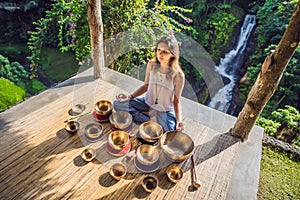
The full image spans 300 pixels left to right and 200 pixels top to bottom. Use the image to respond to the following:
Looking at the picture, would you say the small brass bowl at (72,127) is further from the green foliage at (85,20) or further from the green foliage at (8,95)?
the green foliage at (85,20)

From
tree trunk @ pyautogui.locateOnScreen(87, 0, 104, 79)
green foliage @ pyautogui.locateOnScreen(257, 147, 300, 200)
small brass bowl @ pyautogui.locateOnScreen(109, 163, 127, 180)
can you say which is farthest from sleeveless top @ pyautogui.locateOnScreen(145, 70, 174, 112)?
green foliage @ pyautogui.locateOnScreen(257, 147, 300, 200)

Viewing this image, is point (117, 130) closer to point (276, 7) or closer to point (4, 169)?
point (4, 169)

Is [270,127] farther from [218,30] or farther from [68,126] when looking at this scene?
[218,30]

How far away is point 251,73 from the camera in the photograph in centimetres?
604

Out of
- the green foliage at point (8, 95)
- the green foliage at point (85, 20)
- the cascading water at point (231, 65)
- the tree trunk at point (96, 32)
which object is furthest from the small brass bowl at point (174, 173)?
the cascading water at point (231, 65)

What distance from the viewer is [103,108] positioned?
2.22 m

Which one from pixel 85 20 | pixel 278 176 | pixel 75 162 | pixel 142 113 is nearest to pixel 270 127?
pixel 278 176

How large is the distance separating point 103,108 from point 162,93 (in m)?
0.66

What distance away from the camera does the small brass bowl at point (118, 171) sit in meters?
1.66

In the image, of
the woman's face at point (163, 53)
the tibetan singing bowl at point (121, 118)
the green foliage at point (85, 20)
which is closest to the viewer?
the woman's face at point (163, 53)

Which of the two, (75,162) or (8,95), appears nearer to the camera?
(75,162)

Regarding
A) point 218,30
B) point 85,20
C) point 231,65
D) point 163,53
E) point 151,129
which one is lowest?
point 231,65

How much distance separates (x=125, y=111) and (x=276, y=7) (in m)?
7.02

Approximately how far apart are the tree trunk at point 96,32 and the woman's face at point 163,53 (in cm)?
105
